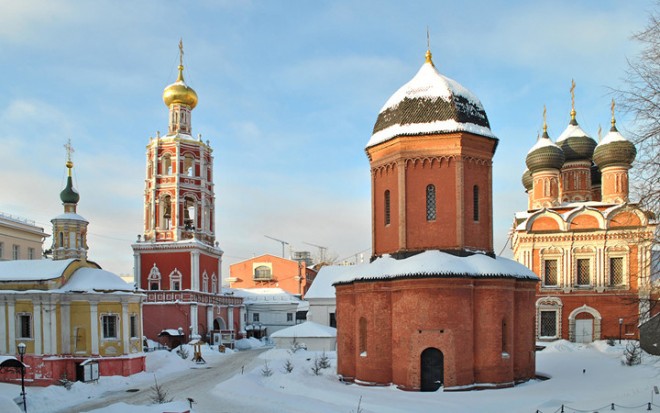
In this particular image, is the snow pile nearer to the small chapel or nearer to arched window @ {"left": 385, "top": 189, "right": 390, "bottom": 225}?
Answer: the small chapel

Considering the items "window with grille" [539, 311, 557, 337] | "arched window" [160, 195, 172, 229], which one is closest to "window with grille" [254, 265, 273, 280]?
"arched window" [160, 195, 172, 229]

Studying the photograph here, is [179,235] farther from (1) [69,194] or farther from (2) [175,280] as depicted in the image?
(1) [69,194]

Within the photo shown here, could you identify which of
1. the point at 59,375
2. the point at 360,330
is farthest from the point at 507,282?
the point at 59,375

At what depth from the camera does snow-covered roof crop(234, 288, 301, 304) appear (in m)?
54.3

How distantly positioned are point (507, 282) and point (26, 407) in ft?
51.0

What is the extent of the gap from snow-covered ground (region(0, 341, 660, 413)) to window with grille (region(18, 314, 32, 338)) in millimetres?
2683

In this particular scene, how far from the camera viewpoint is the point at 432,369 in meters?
19.3

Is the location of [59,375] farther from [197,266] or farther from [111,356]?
[197,266]

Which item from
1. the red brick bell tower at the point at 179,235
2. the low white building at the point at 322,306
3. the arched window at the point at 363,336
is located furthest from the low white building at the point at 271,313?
the arched window at the point at 363,336

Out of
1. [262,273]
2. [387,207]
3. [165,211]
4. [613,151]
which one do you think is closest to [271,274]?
[262,273]

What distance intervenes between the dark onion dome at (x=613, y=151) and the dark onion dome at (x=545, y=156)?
7.43 ft

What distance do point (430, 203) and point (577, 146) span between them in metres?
22.9

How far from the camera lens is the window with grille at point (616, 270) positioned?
3481 cm

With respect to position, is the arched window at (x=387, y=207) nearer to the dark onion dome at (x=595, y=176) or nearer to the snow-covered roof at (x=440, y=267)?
the snow-covered roof at (x=440, y=267)
